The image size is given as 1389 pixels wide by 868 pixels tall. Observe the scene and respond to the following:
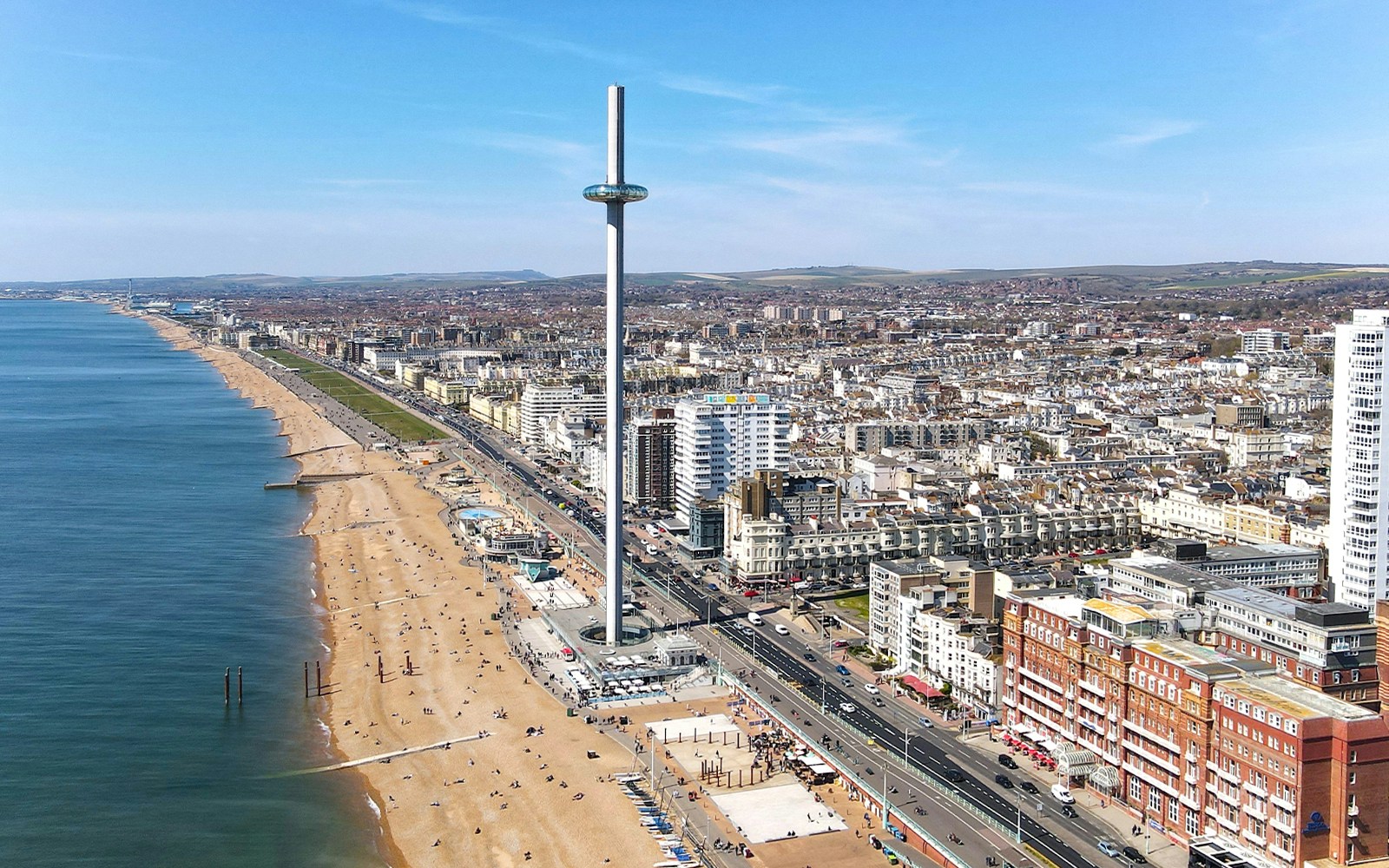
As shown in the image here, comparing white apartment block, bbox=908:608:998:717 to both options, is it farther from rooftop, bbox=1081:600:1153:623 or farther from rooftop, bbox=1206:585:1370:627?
rooftop, bbox=1206:585:1370:627

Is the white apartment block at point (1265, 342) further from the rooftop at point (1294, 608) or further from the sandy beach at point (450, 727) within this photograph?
the rooftop at point (1294, 608)

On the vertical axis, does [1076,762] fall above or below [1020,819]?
above

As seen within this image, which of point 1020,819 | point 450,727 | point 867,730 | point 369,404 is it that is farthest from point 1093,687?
point 369,404

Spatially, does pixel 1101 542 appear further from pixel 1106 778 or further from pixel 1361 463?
pixel 1106 778

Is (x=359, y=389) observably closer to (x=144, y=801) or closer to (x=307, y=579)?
(x=307, y=579)

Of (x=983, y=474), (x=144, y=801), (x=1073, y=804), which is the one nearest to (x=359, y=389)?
(x=983, y=474)

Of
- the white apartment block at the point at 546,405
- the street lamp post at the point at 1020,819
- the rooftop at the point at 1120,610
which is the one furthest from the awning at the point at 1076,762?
the white apartment block at the point at 546,405
